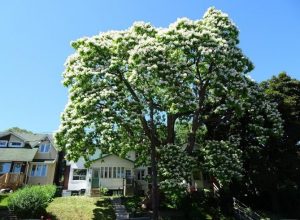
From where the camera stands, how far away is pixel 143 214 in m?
32.5

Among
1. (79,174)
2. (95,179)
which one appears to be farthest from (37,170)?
(95,179)

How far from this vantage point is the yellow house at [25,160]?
4534 cm

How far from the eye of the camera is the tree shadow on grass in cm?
3081

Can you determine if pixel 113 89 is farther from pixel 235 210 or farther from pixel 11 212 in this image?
pixel 235 210

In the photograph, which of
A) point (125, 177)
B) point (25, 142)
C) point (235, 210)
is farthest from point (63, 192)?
point (235, 210)

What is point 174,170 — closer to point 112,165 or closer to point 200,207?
point 200,207

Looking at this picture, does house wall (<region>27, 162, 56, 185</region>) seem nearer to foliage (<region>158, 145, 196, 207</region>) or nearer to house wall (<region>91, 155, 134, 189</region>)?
house wall (<region>91, 155, 134, 189</region>)

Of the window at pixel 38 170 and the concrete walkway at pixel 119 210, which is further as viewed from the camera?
the window at pixel 38 170

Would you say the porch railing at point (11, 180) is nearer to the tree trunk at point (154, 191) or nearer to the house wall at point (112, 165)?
the house wall at point (112, 165)

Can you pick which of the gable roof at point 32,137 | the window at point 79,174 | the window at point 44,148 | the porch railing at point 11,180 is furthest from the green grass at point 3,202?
the gable roof at point 32,137

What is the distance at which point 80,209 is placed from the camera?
3228 cm

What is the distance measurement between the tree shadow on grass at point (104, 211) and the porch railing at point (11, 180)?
15.6 meters

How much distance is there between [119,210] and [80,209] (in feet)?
13.9

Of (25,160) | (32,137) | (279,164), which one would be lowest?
(279,164)
